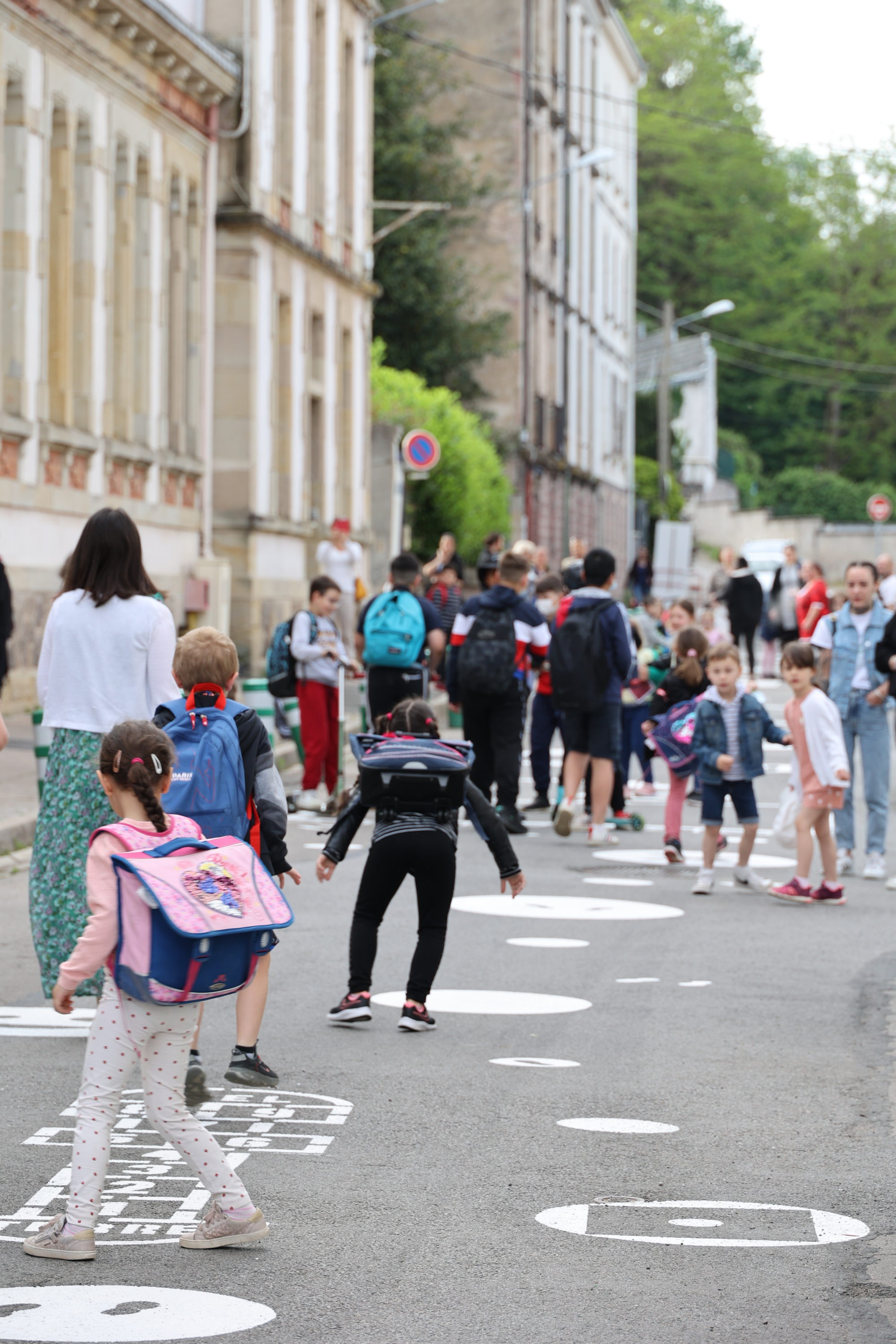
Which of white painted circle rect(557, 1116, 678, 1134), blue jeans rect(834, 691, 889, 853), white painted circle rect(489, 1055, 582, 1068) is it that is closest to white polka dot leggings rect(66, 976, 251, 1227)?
white painted circle rect(557, 1116, 678, 1134)

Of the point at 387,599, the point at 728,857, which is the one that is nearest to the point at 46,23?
the point at 387,599

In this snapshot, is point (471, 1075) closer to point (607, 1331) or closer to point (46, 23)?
point (607, 1331)

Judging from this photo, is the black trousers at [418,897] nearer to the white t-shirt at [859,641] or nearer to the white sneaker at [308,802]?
the white t-shirt at [859,641]

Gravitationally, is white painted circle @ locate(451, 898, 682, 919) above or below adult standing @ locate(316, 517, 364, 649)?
below

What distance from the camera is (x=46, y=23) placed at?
20156 millimetres

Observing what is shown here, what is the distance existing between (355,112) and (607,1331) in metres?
30.1

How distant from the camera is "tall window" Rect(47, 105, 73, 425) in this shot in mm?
21047

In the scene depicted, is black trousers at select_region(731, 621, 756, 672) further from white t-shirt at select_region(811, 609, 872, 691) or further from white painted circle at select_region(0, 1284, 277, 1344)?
white painted circle at select_region(0, 1284, 277, 1344)

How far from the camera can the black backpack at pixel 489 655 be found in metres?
13.1

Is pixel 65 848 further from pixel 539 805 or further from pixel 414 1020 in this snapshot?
pixel 539 805

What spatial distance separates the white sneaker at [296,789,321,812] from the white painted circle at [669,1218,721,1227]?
30.7 feet

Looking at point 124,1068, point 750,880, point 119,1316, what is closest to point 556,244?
point 750,880

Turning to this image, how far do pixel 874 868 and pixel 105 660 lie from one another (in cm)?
625

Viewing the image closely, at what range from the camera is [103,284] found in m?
22.0
